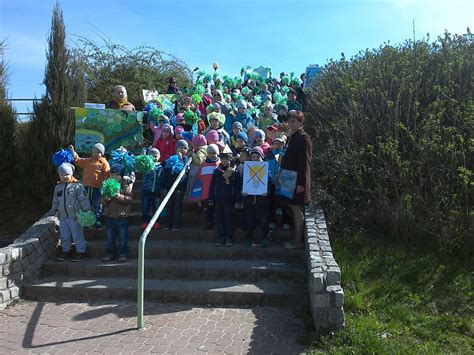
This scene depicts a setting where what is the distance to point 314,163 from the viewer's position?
7883 mm

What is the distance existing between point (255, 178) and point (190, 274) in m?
1.61

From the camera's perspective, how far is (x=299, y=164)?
6.13 meters

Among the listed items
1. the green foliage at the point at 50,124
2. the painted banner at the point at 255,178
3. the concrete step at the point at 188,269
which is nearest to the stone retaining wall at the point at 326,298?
the concrete step at the point at 188,269

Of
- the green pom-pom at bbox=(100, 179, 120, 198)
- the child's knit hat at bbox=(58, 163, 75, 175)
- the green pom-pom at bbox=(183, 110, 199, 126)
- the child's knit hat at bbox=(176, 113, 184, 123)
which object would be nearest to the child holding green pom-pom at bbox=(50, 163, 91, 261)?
the child's knit hat at bbox=(58, 163, 75, 175)

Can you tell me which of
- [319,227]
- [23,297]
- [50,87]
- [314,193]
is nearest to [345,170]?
[314,193]

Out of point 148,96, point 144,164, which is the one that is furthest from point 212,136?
point 148,96

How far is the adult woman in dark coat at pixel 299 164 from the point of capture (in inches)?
239

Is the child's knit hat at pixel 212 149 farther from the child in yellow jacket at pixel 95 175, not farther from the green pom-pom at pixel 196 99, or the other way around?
the green pom-pom at pixel 196 99

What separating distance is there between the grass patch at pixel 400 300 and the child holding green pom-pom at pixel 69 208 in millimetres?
3693

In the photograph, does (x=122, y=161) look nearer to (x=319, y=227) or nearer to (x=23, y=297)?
(x=23, y=297)

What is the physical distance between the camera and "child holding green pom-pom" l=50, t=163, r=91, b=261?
6461mm

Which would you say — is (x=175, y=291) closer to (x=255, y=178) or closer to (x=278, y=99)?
(x=255, y=178)

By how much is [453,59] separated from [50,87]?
7883mm

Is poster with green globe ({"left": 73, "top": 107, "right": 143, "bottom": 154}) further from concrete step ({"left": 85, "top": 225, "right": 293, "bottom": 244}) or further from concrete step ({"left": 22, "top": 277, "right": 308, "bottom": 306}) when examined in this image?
concrete step ({"left": 22, "top": 277, "right": 308, "bottom": 306})
